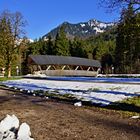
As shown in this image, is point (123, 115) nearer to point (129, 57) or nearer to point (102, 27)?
point (102, 27)

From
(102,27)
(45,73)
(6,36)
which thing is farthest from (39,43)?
(102,27)

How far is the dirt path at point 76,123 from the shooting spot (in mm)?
8906

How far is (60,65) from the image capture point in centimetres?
7588

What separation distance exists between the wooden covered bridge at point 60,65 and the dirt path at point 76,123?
5545 centimetres

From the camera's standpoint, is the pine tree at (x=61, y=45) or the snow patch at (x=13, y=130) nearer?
the snow patch at (x=13, y=130)

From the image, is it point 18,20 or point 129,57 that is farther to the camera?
point 129,57

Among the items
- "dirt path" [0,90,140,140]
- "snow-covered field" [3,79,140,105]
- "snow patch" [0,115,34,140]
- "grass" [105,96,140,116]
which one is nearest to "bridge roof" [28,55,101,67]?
"snow-covered field" [3,79,140,105]

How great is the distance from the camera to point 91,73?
7912 cm

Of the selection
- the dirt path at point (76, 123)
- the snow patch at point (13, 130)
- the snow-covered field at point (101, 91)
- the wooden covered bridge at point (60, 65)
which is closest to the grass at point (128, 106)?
the dirt path at point (76, 123)

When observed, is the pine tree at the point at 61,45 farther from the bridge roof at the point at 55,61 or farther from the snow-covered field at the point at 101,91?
the snow-covered field at the point at 101,91

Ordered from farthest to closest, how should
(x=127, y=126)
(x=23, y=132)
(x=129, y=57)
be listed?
(x=129, y=57) → (x=127, y=126) → (x=23, y=132)

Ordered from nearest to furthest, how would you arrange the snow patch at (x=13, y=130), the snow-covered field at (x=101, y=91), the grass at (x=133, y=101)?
the snow patch at (x=13, y=130) → the grass at (x=133, y=101) → the snow-covered field at (x=101, y=91)

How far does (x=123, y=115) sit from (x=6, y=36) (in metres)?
50.1

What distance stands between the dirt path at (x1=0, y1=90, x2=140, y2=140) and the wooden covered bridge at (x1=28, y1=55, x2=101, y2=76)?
182 feet
